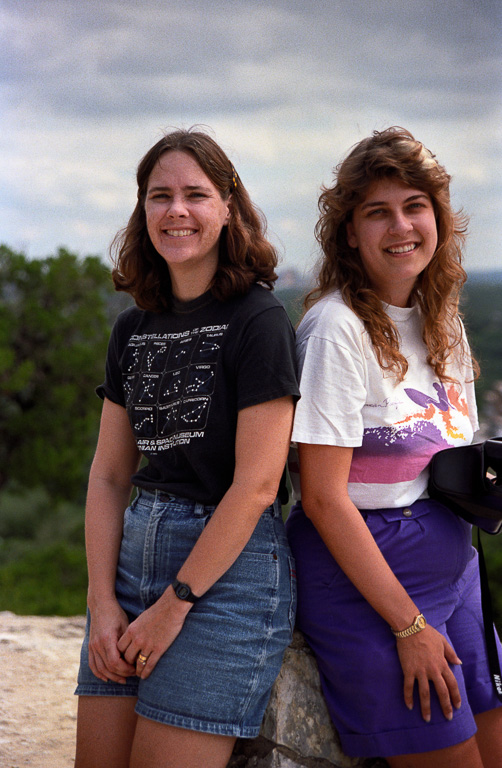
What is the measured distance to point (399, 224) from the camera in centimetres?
189

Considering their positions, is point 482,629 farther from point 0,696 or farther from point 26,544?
point 26,544

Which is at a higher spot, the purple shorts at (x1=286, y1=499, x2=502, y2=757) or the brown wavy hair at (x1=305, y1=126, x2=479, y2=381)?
the brown wavy hair at (x1=305, y1=126, x2=479, y2=381)

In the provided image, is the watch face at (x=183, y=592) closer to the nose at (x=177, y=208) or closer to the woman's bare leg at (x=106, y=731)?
the woman's bare leg at (x=106, y=731)

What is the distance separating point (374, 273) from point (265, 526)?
69 cm

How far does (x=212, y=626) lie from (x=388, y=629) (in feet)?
1.33

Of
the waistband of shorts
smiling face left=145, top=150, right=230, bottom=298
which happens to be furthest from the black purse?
smiling face left=145, top=150, right=230, bottom=298

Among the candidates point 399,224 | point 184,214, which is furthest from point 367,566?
point 184,214

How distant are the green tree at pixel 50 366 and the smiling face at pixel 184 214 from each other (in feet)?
22.6

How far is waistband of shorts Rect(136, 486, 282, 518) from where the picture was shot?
5.99 feet

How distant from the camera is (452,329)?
210 cm

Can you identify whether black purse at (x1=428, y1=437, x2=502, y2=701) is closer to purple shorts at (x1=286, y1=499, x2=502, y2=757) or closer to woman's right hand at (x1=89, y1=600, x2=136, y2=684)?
purple shorts at (x1=286, y1=499, x2=502, y2=757)

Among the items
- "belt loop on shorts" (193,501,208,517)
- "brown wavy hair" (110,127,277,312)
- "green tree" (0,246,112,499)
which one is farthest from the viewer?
"green tree" (0,246,112,499)

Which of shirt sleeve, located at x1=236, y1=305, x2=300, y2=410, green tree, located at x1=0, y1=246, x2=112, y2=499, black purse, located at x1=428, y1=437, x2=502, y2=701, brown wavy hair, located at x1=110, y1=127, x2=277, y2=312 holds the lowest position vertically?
green tree, located at x1=0, y1=246, x2=112, y2=499

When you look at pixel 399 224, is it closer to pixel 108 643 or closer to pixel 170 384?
pixel 170 384
